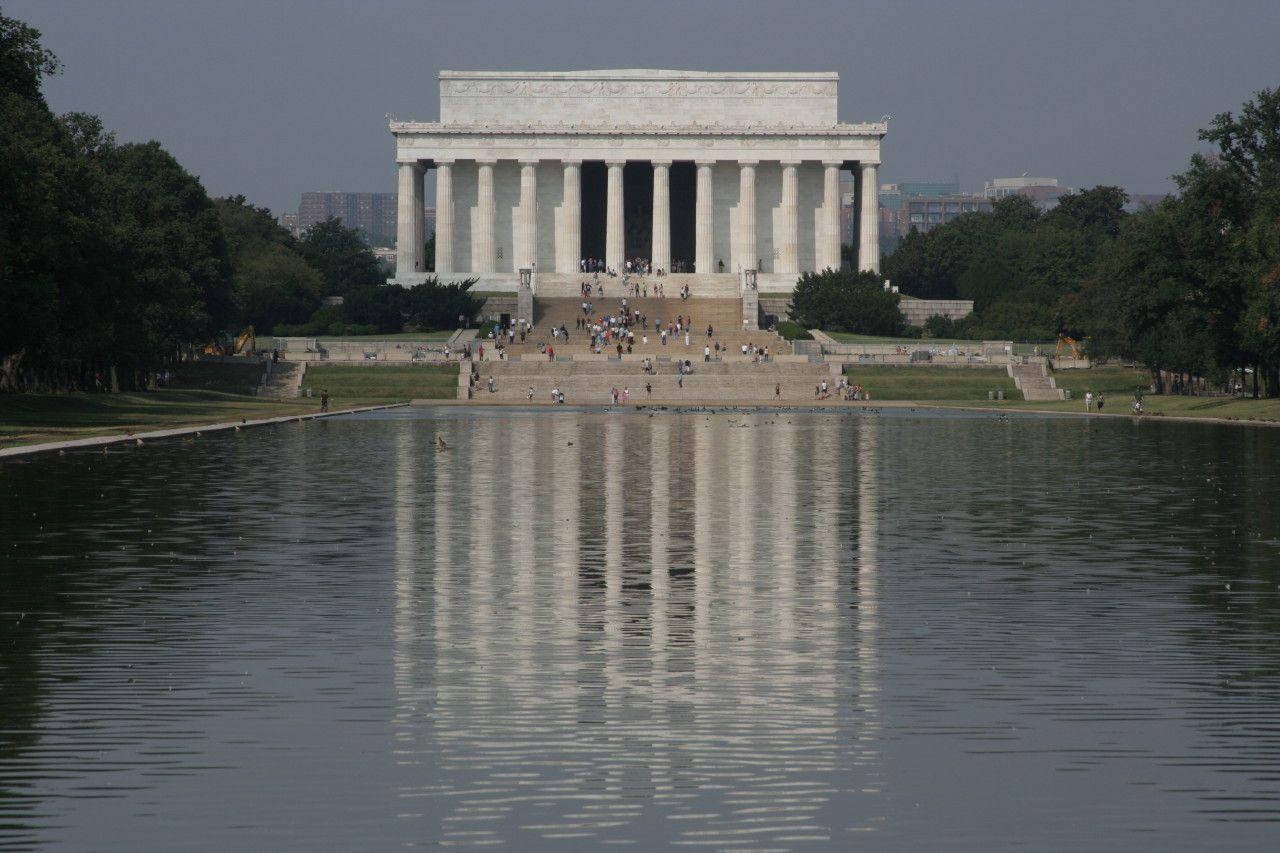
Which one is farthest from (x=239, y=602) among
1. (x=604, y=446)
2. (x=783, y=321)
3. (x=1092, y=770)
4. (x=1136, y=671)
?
(x=783, y=321)

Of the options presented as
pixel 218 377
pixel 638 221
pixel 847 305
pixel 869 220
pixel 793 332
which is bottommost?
pixel 218 377

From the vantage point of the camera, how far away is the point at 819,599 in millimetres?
22203

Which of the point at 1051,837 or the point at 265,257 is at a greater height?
the point at 265,257

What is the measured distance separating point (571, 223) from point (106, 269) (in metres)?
72.3

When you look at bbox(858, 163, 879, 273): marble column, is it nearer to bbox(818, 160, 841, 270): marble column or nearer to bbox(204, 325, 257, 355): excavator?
bbox(818, 160, 841, 270): marble column

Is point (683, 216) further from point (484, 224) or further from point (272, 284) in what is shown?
point (272, 284)

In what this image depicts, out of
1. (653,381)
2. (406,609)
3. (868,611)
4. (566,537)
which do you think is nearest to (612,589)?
(406,609)

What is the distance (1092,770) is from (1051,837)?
6.23ft

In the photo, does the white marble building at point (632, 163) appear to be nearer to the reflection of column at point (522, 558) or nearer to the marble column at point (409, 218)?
the marble column at point (409, 218)

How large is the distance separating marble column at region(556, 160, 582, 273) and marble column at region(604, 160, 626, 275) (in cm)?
234

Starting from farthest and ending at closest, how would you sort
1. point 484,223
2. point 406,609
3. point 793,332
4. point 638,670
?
point 484,223 → point 793,332 → point 406,609 → point 638,670

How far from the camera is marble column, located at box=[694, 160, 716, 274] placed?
14638 centimetres

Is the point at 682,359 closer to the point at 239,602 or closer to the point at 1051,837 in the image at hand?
the point at 239,602

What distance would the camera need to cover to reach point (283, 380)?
340 ft
